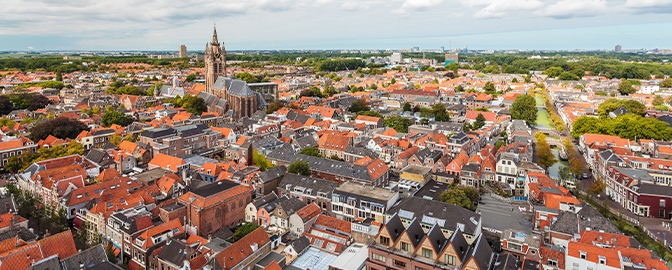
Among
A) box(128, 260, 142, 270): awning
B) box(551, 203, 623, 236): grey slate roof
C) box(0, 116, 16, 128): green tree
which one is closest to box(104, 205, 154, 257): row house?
box(128, 260, 142, 270): awning

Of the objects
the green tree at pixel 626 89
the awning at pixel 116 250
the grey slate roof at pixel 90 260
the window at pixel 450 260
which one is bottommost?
the awning at pixel 116 250

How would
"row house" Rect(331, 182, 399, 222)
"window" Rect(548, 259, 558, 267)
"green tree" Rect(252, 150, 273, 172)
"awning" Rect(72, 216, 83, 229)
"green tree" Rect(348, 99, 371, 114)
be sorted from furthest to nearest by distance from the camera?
"green tree" Rect(348, 99, 371, 114), "green tree" Rect(252, 150, 273, 172), "row house" Rect(331, 182, 399, 222), "awning" Rect(72, 216, 83, 229), "window" Rect(548, 259, 558, 267)

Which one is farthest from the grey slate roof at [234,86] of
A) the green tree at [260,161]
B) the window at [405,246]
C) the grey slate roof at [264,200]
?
the window at [405,246]

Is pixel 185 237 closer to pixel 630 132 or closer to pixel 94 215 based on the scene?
pixel 94 215

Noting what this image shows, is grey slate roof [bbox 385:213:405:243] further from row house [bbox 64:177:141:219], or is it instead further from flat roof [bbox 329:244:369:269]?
row house [bbox 64:177:141:219]

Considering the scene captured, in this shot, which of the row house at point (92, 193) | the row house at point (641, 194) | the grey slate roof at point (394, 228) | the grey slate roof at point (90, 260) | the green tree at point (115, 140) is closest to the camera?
the grey slate roof at point (90, 260)

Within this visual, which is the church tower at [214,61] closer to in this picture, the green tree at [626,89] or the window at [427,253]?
the window at [427,253]

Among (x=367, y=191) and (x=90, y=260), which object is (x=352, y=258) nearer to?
(x=367, y=191)

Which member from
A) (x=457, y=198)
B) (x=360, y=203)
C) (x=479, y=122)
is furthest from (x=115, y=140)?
(x=479, y=122)
